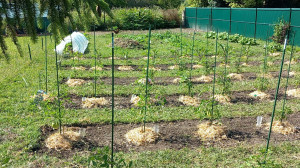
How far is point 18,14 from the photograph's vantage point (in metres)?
1.77

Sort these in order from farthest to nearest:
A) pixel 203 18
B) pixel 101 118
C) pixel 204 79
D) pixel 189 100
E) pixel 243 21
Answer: pixel 203 18 < pixel 243 21 < pixel 204 79 < pixel 189 100 < pixel 101 118

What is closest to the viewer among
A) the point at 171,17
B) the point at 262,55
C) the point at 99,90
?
the point at 99,90

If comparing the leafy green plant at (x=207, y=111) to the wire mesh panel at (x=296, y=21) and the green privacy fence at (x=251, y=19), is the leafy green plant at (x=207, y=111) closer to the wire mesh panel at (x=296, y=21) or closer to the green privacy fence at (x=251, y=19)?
the green privacy fence at (x=251, y=19)

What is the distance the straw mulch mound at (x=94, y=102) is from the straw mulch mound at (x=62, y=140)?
4.11 ft

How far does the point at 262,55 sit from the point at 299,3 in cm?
1626

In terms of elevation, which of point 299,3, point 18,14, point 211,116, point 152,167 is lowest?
point 152,167

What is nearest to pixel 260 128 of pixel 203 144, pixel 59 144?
pixel 203 144

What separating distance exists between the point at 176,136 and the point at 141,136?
0.54m

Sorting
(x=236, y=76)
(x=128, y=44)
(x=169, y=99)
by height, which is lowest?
(x=169, y=99)

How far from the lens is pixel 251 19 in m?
14.0

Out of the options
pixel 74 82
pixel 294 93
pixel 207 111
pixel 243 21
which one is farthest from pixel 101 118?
pixel 243 21

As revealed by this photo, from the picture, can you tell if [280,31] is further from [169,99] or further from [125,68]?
[169,99]

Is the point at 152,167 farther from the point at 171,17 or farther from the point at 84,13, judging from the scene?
the point at 171,17

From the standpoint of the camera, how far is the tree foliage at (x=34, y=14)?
1.74m
